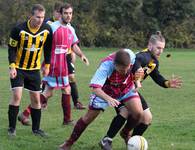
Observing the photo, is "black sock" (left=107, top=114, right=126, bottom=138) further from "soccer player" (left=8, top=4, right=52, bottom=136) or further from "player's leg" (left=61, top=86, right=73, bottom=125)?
"player's leg" (left=61, top=86, right=73, bottom=125)

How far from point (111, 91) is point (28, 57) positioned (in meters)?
1.59

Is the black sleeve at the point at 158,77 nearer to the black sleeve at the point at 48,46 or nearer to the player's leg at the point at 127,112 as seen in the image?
the player's leg at the point at 127,112

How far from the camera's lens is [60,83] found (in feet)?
29.5

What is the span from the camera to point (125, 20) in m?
50.7

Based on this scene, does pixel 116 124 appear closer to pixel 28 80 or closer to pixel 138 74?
pixel 138 74

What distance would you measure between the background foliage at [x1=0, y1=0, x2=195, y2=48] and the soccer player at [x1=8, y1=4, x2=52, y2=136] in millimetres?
41404

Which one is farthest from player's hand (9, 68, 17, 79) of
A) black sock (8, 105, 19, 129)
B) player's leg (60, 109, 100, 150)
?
player's leg (60, 109, 100, 150)

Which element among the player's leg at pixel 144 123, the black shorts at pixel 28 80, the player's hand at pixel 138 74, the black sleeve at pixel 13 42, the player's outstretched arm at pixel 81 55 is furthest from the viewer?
the player's outstretched arm at pixel 81 55

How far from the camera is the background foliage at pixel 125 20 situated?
162ft

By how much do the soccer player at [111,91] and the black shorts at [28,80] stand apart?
1291mm

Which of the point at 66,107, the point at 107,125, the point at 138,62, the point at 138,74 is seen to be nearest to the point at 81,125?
the point at 138,74

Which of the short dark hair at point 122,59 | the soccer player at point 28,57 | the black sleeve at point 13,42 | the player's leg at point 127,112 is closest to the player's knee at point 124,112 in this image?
the player's leg at point 127,112

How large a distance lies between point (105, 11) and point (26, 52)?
4396 centimetres

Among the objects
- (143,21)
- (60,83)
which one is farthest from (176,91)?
(143,21)
